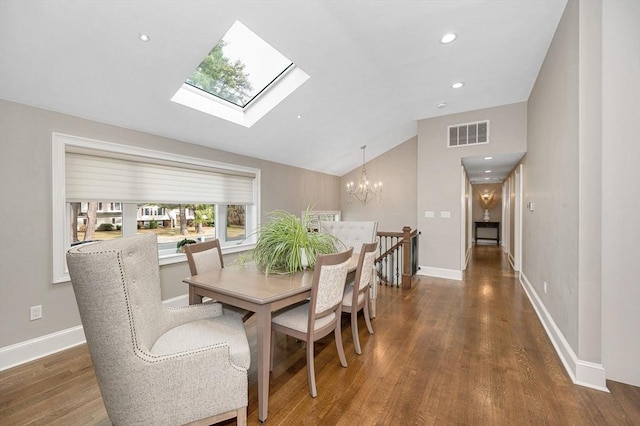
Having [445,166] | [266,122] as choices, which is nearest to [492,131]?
[445,166]

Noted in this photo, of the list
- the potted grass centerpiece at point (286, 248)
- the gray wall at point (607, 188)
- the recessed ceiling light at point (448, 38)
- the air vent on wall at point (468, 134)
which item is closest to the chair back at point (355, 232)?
the potted grass centerpiece at point (286, 248)

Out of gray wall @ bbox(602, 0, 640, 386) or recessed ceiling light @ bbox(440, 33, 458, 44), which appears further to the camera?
recessed ceiling light @ bbox(440, 33, 458, 44)

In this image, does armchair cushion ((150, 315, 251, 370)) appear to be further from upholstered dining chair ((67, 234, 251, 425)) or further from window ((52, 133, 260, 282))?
window ((52, 133, 260, 282))

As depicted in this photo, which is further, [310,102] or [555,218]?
[310,102]

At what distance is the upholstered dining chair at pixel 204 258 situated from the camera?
7.46 feet

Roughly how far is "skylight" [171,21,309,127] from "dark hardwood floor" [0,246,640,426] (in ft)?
8.97

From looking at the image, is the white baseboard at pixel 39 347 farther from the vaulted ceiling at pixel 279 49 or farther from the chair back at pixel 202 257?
the vaulted ceiling at pixel 279 49

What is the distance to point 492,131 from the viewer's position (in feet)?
15.1

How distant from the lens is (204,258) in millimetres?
2430

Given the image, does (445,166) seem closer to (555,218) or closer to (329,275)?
(555,218)

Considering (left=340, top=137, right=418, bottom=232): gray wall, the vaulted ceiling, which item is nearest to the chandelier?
(left=340, top=137, right=418, bottom=232): gray wall

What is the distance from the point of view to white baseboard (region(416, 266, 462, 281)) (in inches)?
190

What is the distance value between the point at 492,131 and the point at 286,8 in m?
4.07

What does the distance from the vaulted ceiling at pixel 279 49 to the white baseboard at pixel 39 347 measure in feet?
6.84
